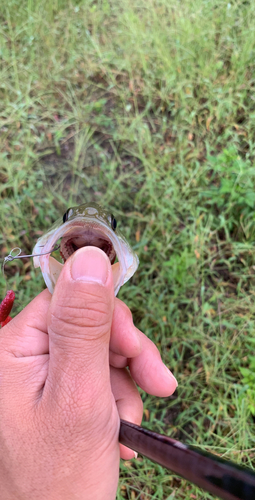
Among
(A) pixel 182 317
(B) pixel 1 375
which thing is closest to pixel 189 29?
(A) pixel 182 317

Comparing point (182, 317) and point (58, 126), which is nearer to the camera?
point (182, 317)

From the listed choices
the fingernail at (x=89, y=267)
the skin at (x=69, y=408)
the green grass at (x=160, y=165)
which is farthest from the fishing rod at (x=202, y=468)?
the green grass at (x=160, y=165)

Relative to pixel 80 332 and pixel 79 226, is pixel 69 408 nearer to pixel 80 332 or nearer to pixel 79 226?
pixel 80 332

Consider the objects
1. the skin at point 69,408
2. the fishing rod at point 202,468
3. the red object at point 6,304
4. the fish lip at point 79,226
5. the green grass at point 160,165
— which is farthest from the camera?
the green grass at point 160,165

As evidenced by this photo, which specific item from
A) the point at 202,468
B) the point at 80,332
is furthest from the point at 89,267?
the point at 202,468

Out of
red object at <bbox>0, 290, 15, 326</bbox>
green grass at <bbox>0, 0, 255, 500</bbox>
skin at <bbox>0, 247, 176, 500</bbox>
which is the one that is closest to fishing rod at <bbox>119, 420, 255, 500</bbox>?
skin at <bbox>0, 247, 176, 500</bbox>

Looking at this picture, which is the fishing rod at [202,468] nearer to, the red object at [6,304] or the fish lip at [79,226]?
the fish lip at [79,226]

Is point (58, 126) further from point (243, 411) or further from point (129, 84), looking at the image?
point (243, 411)

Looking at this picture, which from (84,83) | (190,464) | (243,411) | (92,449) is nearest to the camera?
(190,464)

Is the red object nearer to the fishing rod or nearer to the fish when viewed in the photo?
the fish
